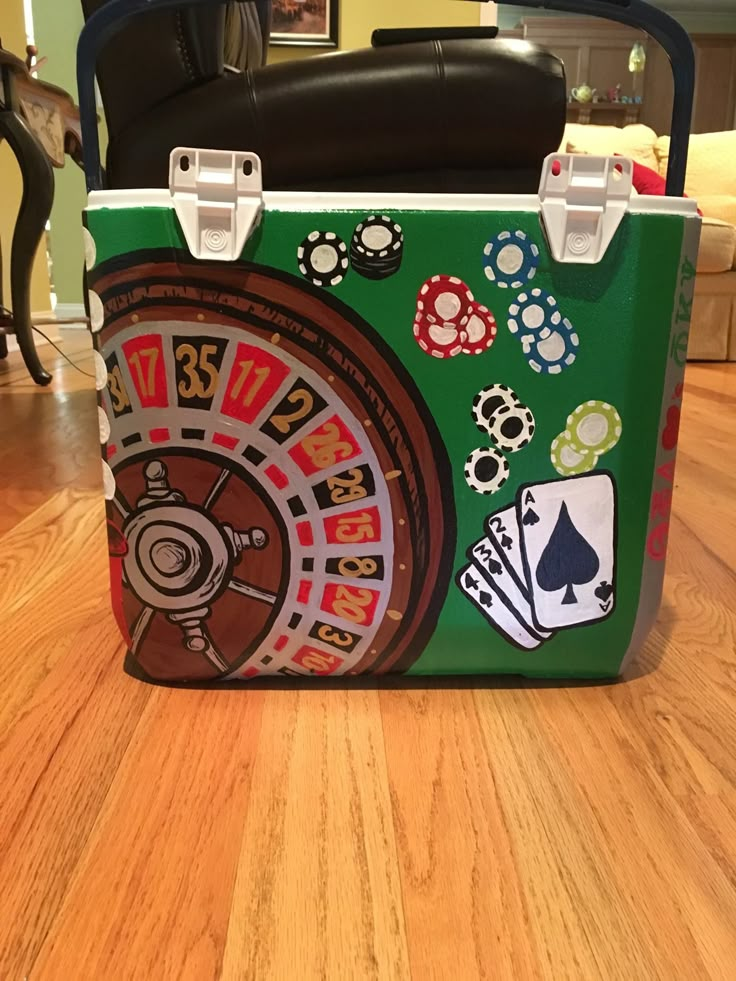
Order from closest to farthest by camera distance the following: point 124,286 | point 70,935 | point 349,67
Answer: point 70,935, point 124,286, point 349,67

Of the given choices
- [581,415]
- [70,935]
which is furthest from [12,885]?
[581,415]

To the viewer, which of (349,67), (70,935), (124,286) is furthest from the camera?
(349,67)

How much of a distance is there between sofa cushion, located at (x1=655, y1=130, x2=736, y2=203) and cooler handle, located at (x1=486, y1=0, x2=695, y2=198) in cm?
304

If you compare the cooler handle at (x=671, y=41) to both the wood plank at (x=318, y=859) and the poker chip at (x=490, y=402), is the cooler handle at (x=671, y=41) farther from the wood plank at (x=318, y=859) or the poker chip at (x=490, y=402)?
the wood plank at (x=318, y=859)

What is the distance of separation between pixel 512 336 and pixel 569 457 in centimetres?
10

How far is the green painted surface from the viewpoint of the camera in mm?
534

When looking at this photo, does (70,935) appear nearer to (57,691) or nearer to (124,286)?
(57,691)

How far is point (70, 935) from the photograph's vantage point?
39 cm

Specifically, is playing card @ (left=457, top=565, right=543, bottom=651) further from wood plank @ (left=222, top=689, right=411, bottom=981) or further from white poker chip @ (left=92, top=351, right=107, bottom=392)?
white poker chip @ (left=92, top=351, right=107, bottom=392)

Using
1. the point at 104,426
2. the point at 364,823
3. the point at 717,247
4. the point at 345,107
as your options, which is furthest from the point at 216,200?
the point at 717,247

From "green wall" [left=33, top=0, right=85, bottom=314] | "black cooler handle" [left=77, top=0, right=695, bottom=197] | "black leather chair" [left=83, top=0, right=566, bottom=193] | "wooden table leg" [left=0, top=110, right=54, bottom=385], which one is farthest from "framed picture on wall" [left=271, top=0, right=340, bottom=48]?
"black cooler handle" [left=77, top=0, right=695, bottom=197]

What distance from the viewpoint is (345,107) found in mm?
738

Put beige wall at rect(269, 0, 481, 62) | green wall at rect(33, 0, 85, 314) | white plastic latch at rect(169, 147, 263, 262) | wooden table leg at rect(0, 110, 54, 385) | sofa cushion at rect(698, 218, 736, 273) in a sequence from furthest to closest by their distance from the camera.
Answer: green wall at rect(33, 0, 85, 314), sofa cushion at rect(698, 218, 736, 273), beige wall at rect(269, 0, 481, 62), wooden table leg at rect(0, 110, 54, 385), white plastic latch at rect(169, 147, 263, 262)

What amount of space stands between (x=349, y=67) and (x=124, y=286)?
364 mm
